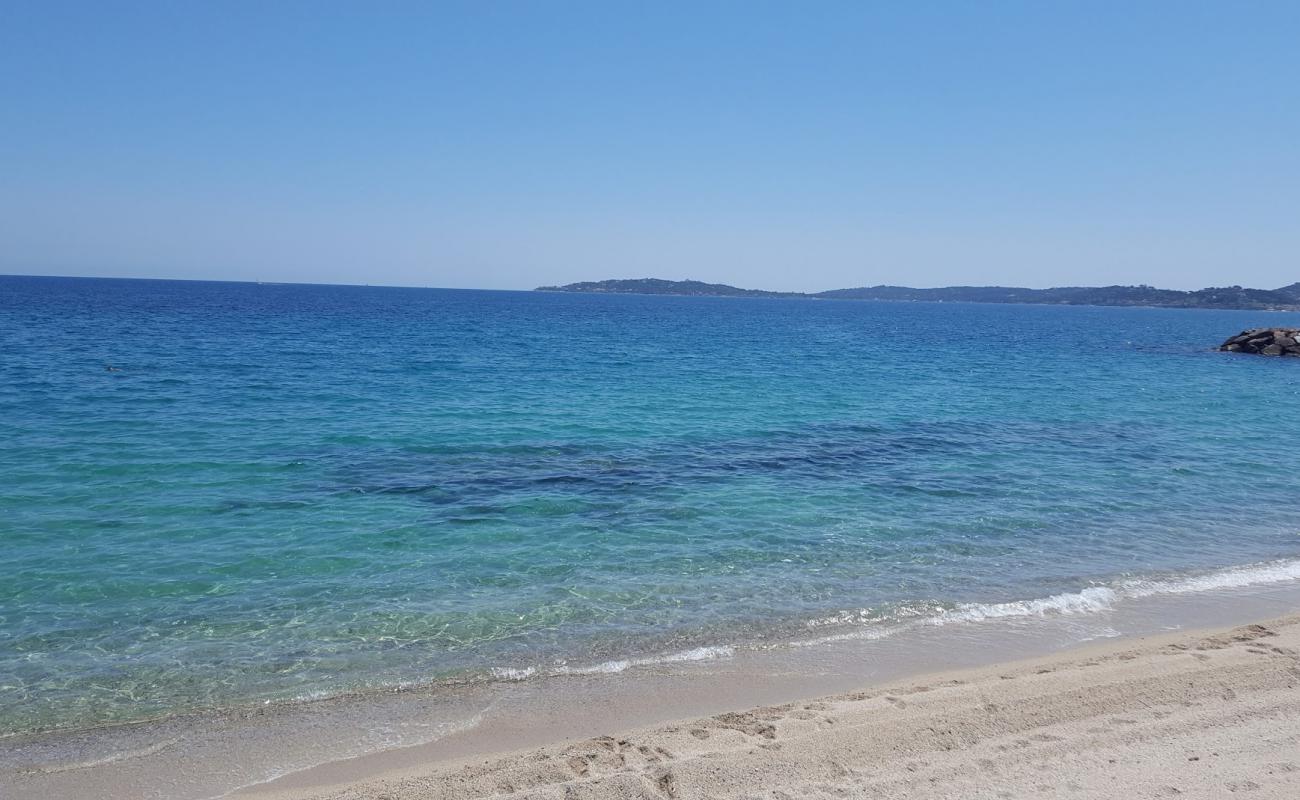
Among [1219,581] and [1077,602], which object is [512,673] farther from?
[1219,581]

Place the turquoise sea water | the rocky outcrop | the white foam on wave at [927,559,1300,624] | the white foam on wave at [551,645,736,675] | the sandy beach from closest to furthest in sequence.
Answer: the sandy beach
the white foam on wave at [551,645,736,675]
the turquoise sea water
the white foam on wave at [927,559,1300,624]
the rocky outcrop

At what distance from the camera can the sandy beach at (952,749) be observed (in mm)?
6418

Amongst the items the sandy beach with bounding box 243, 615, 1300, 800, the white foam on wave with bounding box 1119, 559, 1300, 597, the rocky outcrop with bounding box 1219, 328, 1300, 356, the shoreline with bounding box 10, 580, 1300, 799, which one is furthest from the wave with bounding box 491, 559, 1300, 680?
the rocky outcrop with bounding box 1219, 328, 1300, 356

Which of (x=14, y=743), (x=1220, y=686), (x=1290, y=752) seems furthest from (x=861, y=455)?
(x=14, y=743)

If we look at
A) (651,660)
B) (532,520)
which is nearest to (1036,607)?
(651,660)

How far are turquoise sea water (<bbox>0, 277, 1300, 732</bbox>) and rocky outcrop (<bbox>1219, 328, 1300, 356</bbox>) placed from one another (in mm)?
33793

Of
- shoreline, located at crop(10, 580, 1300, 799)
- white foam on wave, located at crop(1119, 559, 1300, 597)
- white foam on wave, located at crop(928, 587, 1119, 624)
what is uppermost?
white foam on wave, located at crop(1119, 559, 1300, 597)

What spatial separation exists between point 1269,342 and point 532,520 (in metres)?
67.7

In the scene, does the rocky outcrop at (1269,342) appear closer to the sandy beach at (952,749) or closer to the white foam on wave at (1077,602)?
the white foam on wave at (1077,602)

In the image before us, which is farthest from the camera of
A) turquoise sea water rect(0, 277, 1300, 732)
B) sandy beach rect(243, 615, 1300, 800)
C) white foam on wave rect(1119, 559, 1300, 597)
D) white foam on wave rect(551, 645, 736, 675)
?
white foam on wave rect(1119, 559, 1300, 597)

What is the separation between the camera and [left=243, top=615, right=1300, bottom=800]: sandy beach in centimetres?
642

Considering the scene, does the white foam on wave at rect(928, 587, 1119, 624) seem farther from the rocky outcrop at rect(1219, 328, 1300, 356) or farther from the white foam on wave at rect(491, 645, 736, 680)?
the rocky outcrop at rect(1219, 328, 1300, 356)

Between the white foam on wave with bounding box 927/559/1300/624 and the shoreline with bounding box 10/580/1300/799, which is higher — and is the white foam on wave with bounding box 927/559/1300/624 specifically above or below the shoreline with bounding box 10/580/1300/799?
above

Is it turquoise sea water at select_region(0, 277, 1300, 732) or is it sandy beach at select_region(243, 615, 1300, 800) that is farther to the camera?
turquoise sea water at select_region(0, 277, 1300, 732)
